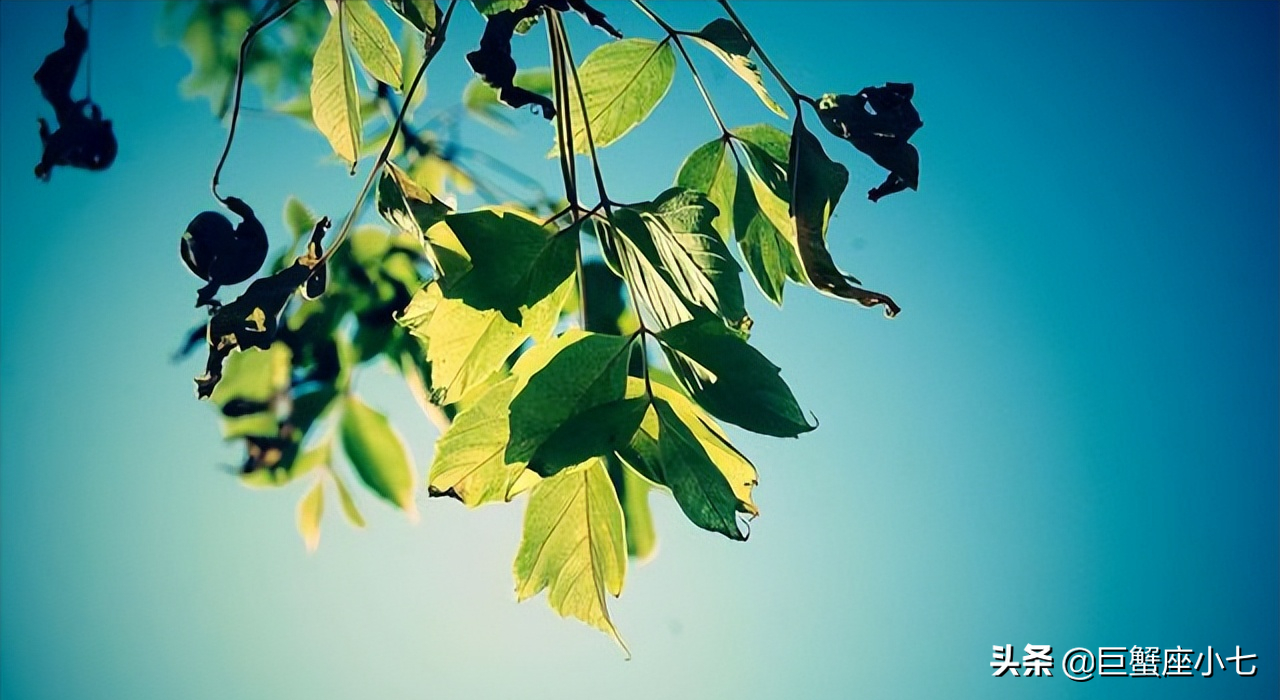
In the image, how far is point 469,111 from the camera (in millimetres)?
597

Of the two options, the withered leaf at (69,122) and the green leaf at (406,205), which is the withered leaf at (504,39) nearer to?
the green leaf at (406,205)

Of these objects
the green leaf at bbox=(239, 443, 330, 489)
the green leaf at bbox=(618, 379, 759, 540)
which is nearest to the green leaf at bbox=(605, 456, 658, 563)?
the green leaf at bbox=(618, 379, 759, 540)

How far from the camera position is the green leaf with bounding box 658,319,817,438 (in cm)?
25

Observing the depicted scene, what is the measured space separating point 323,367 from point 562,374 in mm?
281

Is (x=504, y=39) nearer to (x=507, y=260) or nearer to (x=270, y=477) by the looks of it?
(x=507, y=260)

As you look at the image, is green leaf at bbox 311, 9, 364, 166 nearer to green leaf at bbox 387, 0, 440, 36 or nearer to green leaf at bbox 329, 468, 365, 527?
green leaf at bbox 387, 0, 440, 36

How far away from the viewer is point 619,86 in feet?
1.15

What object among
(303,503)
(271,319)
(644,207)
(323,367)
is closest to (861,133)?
(644,207)

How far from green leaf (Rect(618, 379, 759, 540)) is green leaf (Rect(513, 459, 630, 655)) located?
0.09 ft

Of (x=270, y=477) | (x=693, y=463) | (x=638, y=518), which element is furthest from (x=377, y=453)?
(x=693, y=463)

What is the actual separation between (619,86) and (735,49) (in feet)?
0.19

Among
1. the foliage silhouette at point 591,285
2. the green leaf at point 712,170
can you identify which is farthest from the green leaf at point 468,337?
the green leaf at point 712,170

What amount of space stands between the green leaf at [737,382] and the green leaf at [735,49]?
0.11 metres

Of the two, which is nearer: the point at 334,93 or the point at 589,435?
the point at 589,435
